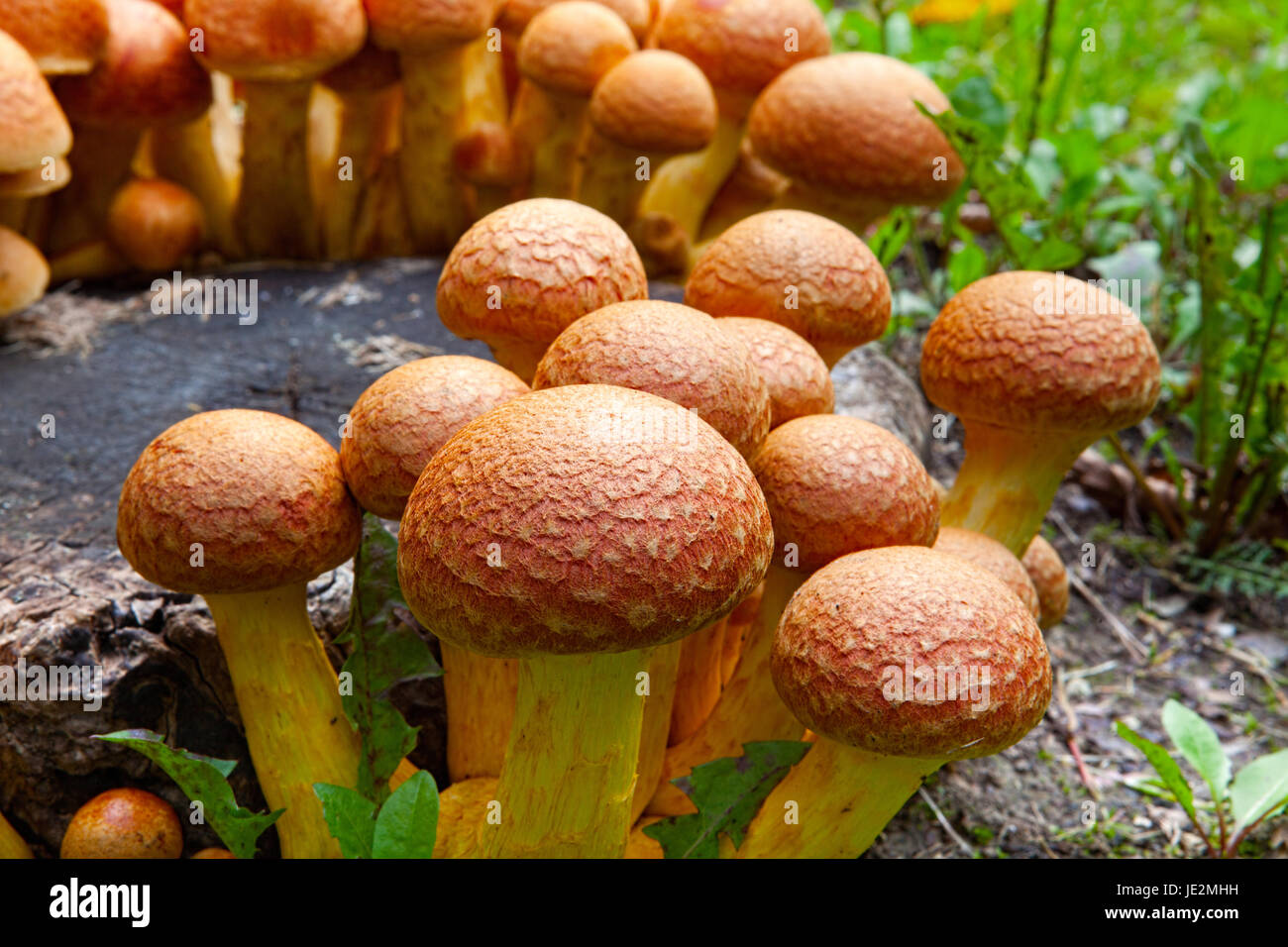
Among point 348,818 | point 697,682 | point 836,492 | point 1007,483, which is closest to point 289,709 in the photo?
point 348,818

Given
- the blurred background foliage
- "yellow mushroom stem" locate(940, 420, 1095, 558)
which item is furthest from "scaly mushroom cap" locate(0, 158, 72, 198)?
"yellow mushroom stem" locate(940, 420, 1095, 558)

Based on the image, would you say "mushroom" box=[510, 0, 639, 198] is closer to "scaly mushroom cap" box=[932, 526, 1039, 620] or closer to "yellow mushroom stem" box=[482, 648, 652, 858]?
"scaly mushroom cap" box=[932, 526, 1039, 620]

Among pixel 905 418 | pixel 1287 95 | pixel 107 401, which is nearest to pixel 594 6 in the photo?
pixel 905 418

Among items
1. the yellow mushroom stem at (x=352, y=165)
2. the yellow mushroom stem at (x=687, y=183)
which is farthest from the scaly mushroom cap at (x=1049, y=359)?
the yellow mushroom stem at (x=352, y=165)

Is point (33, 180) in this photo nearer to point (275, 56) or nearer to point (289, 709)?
point (275, 56)

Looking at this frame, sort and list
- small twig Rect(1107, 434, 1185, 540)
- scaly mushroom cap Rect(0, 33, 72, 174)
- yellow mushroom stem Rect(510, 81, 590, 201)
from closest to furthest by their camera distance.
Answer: scaly mushroom cap Rect(0, 33, 72, 174) → yellow mushroom stem Rect(510, 81, 590, 201) → small twig Rect(1107, 434, 1185, 540)
